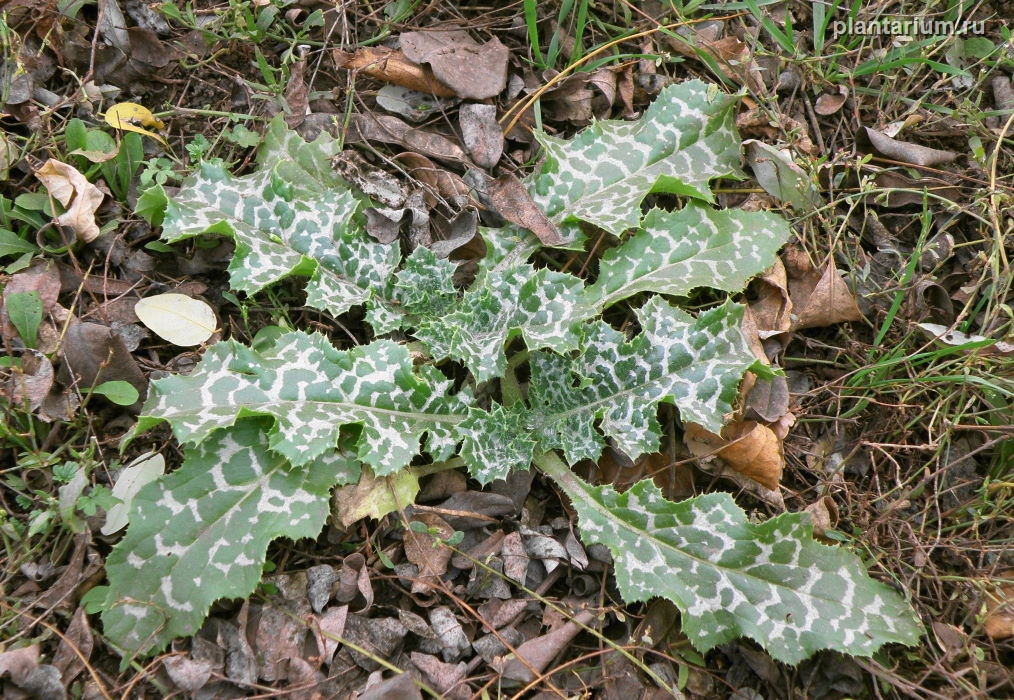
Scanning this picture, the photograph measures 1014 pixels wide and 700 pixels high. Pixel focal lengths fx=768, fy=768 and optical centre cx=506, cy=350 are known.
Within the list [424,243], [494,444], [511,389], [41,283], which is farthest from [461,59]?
[41,283]

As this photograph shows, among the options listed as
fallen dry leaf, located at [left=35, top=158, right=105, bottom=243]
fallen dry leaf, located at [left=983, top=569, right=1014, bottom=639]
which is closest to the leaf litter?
fallen dry leaf, located at [left=35, top=158, right=105, bottom=243]

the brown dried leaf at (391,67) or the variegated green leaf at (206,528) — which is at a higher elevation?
the brown dried leaf at (391,67)

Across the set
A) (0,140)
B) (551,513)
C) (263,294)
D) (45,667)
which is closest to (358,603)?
(551,513)

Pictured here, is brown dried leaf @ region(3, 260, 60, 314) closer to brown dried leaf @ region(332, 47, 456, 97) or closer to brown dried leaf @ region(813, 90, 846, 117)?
brown dried leaf @ region(332, 47, 456, 97)

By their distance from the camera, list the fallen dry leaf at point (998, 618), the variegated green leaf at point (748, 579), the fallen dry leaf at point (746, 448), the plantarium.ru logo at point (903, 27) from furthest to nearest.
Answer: the plantarium.ru logo at point (903, 27) < the fallen dry leaf at point (746, 448) < the fallen dry leaf at point (998, 618) < the variegated green leaf at point (748, 579)

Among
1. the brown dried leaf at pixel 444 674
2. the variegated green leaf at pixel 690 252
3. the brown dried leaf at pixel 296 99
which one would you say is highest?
the brown dried leaf at pixel 296 99

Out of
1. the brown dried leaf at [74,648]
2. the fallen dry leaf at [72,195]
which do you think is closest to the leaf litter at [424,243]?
the brown dried leaf at [74,648]

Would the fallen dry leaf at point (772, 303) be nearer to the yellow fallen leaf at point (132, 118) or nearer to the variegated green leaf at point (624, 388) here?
the variegated green leaf at point (624, 388)
